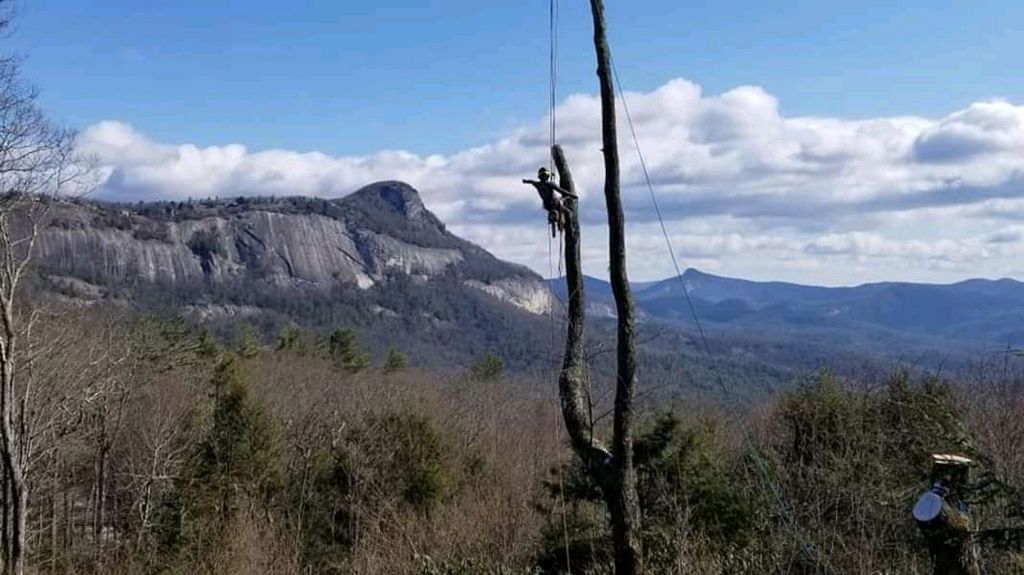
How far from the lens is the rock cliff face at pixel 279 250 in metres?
128

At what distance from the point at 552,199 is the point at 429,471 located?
876 inches

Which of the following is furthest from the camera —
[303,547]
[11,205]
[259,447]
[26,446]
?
[259,447]

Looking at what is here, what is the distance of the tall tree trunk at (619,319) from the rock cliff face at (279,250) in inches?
4331

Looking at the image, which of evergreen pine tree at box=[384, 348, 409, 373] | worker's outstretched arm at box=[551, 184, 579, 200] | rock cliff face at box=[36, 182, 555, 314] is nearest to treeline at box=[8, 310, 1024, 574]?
worker's outstretched arm at box=[551, 184, 579, 200]

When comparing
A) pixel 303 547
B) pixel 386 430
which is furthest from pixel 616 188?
pixel 386 430

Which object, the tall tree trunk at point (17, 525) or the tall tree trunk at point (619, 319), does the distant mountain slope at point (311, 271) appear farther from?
the tall tree trunk at point (619, 319)

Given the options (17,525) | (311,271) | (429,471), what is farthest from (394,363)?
(311,271)

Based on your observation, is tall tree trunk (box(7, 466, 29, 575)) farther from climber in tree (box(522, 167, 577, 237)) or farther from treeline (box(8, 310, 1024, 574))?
climber in tree (box(522, 167, 577, 237))

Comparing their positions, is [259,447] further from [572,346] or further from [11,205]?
[572,346]

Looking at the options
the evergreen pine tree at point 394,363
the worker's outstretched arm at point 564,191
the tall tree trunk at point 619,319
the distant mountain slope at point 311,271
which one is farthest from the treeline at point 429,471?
the distant mountain slope at point 311,271

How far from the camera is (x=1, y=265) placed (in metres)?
14.7

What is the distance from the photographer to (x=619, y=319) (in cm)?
827

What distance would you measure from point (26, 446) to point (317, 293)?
4844 inches

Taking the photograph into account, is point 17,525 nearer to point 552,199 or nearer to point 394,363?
point 552,199
